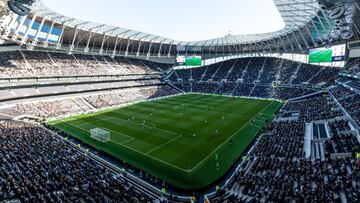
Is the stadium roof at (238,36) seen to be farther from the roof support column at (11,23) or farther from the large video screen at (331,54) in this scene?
the roof support column at (11,23)

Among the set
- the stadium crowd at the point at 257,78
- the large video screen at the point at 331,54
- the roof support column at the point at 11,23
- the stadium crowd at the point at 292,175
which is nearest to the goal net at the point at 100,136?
the stadium crowd at the point at 292,175

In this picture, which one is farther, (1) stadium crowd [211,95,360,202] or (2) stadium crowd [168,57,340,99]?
(2) stadium crowd [168,57,340,99]

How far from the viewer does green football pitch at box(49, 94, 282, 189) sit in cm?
2732

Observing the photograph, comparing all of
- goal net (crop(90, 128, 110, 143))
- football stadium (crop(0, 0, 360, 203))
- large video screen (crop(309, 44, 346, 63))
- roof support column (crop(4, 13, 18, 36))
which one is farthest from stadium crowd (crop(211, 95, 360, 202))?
roof support column (crop(4, 13, 18, 36))

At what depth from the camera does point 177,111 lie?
178 ft

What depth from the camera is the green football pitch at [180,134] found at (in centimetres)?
2732

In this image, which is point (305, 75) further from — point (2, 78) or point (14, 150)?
point (2, 78)

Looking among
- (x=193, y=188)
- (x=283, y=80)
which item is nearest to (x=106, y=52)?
(x=283, y=80)

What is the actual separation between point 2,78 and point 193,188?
162ft

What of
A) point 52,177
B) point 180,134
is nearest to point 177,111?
point 180,134

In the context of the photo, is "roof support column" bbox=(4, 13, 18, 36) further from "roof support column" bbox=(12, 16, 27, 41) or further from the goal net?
the goal net

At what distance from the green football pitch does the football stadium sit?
0.21 metres

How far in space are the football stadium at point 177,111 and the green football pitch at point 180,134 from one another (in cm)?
21

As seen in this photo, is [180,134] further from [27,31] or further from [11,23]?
[27,31]
